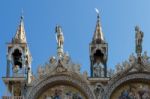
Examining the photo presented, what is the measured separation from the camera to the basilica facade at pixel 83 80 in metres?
18.4

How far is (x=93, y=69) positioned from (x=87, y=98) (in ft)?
3.46

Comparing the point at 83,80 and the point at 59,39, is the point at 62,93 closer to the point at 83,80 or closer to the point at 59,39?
the point at 83,80

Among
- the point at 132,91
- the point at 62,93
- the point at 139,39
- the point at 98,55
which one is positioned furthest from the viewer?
the point at 98,55

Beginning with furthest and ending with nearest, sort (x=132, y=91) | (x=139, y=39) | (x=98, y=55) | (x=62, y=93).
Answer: (x=98, y=55) < (x=139, y=39) < (x=62, y=93) < (x=132, y=91)

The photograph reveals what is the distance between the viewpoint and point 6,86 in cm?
1858

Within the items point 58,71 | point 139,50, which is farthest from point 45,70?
point 139,50

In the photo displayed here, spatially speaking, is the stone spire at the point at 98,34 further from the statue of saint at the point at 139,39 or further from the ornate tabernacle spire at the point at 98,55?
the statue of saint at the point at 139,39

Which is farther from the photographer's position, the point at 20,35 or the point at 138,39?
the point at 20,35

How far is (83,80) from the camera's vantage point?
18531 mm

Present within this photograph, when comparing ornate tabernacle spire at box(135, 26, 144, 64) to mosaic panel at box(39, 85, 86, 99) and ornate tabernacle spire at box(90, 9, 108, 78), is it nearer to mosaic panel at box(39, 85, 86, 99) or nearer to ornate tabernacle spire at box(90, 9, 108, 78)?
ornate tabernacle spire at box(90, 9, 108, 78)

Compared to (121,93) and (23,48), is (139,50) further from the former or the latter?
(23,48)

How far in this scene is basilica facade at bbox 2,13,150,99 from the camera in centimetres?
1838

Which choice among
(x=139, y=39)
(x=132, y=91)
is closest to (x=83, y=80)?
(x=132, y=91)

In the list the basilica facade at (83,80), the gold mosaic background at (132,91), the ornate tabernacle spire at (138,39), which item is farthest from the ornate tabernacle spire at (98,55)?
the ornate tabernacle spire at (138,39)
